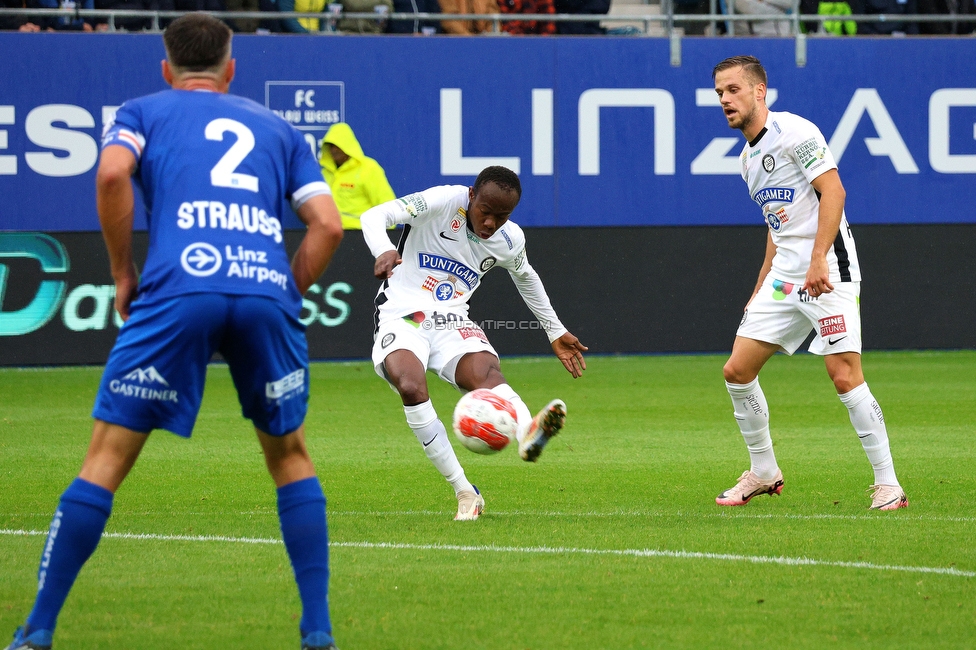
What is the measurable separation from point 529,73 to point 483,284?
327 cm

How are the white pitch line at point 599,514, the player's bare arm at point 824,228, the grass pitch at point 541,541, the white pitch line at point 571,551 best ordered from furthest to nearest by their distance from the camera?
the player's bare arm at point 824,228 → the white pitch line at point 599,514 → the white pitch line at point 571,551 → the grass pitch at point 541,541

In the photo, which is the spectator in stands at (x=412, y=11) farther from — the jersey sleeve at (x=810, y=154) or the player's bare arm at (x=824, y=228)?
the player's bare arm at (x=824, y=228)

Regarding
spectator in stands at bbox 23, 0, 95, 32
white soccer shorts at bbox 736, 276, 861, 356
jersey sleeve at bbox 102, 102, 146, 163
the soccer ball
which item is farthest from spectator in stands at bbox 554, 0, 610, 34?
jersey sleeve at bbox 102, 102, 146, 163


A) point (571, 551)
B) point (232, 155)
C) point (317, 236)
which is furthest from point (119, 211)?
point (571, 551)

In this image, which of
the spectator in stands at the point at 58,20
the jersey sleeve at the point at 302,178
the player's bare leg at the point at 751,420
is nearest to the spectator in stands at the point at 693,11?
the spectator in stands at the point at 58,20

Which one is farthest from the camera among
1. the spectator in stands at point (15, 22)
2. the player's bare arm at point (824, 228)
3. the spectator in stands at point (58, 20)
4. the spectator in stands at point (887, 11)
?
the spectator in stands at point (887, 11)

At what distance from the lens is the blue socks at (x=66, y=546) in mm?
3809

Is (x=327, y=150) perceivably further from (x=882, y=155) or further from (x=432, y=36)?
(x=882, y=155)

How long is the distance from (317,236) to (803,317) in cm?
381

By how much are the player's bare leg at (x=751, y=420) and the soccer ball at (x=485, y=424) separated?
1.56 meters

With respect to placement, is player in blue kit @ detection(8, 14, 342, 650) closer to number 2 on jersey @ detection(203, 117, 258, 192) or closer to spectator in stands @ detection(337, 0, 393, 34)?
number 2 on jersey @ detection(203, 117, 258, 192)

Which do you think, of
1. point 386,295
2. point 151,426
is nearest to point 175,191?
point 151,426

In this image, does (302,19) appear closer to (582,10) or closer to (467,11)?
(467,11)

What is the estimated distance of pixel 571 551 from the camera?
571 centimetres
